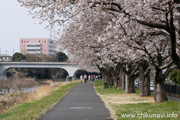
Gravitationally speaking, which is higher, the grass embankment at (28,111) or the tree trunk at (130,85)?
the tree trunk at (130,85)

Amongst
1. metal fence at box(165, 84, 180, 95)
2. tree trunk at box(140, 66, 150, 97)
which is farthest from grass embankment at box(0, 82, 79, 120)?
metal fence at box(165, 84, 180, 95)

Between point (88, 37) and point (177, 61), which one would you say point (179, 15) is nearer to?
point (177, 61)

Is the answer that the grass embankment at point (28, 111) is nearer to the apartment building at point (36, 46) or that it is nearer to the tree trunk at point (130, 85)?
the tree trunk at point (130, 85)

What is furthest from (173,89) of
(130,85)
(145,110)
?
(145,110)

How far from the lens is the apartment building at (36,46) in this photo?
18555 cm

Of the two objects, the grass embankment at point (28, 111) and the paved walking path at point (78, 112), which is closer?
the paved walking path at point (78, 112)

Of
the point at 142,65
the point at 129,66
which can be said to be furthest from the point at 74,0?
the point at 129,66

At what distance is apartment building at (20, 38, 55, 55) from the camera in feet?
609

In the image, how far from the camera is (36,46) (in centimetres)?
18625

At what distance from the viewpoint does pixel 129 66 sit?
3325 centimetres

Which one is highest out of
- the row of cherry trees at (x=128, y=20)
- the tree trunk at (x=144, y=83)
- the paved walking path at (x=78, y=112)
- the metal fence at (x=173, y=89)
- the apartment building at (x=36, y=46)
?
the apartment building at (x=36, y=46)

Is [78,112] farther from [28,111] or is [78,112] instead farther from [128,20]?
[128,20]

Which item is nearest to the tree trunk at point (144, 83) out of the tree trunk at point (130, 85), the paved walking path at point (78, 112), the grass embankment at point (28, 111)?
the tree trunk at point (130, 85)

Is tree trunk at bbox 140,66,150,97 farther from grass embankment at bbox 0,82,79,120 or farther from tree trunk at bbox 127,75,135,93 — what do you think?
grass embankment at bbox 0,82,79,120
